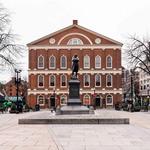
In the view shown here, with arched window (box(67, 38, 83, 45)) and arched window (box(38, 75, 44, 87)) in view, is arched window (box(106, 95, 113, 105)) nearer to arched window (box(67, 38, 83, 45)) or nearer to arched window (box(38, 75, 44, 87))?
arched window (box(67, 38, 83, 45))

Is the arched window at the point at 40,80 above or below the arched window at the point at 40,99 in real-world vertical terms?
above

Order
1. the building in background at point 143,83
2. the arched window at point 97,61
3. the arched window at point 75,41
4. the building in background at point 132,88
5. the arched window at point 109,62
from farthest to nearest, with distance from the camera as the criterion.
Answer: the building in background at point 143,83 < the arched window at point 97,61 < the arched window at point 75,41 < the arched window at point 109,62 < the building in background at point 132,88

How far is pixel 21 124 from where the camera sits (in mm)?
28703

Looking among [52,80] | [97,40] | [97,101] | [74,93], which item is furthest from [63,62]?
[74,93]

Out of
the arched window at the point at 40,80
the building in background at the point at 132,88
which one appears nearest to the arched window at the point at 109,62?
the building in background at the point at 132,88

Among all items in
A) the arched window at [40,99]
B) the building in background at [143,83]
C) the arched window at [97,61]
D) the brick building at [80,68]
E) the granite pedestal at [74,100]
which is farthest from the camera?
the building in background at [143,83]

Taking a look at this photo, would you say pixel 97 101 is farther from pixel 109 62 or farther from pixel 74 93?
pixel 74 93

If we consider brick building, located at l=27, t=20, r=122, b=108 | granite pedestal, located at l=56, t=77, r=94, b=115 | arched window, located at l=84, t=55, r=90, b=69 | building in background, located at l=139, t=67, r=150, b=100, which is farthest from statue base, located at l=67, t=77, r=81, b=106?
building in background, located at l=139, t=67, r=150, b=100

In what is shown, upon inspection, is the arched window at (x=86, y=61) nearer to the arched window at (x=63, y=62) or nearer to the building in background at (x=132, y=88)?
the arched window at (x=63, y=62)

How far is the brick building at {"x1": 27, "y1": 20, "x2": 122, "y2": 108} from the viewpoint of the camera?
10350 cm

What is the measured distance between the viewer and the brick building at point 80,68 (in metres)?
104

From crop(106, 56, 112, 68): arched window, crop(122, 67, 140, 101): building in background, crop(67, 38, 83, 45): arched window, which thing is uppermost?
crop(67, 38, 83, 45): arched window

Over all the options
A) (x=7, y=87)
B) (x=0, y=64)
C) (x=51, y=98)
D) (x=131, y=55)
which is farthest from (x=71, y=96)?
(x=7, y=87)

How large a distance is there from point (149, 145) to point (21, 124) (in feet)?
46.0
